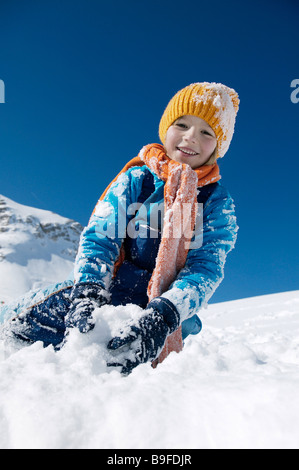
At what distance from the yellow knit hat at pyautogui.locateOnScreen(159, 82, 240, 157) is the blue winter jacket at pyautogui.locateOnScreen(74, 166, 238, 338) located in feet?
1.62

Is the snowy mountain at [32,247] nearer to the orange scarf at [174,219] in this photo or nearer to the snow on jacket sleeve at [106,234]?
the snow on jacket sleeve at [106,234]

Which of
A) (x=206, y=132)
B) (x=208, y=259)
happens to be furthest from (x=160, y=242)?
(x=206, y=132)

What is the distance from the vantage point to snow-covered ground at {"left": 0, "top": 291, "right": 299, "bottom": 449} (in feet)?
2.21

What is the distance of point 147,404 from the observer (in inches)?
31.2

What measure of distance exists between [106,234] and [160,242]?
341 mm

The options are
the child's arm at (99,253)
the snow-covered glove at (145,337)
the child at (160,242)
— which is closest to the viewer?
the snow-covered glove at (145,337)

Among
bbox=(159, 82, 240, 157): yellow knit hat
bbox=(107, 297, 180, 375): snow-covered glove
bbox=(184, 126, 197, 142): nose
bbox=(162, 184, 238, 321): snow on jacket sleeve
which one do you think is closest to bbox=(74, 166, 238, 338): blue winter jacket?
bbox=(162, 184, 238, 321): snow on jacket sleeve

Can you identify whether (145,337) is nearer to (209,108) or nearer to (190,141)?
(190,141)

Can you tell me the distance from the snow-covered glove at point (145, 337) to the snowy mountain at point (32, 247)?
1901cm

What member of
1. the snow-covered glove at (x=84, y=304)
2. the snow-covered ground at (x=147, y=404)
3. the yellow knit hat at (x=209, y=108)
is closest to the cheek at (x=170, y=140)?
the yellow knit hat at (x=209, y=108)

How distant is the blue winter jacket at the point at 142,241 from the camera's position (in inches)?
69.2

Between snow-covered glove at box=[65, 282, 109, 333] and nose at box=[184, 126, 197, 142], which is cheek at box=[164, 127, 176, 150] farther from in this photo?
snow-covered glove at box=[65, 282, 109, 333]
